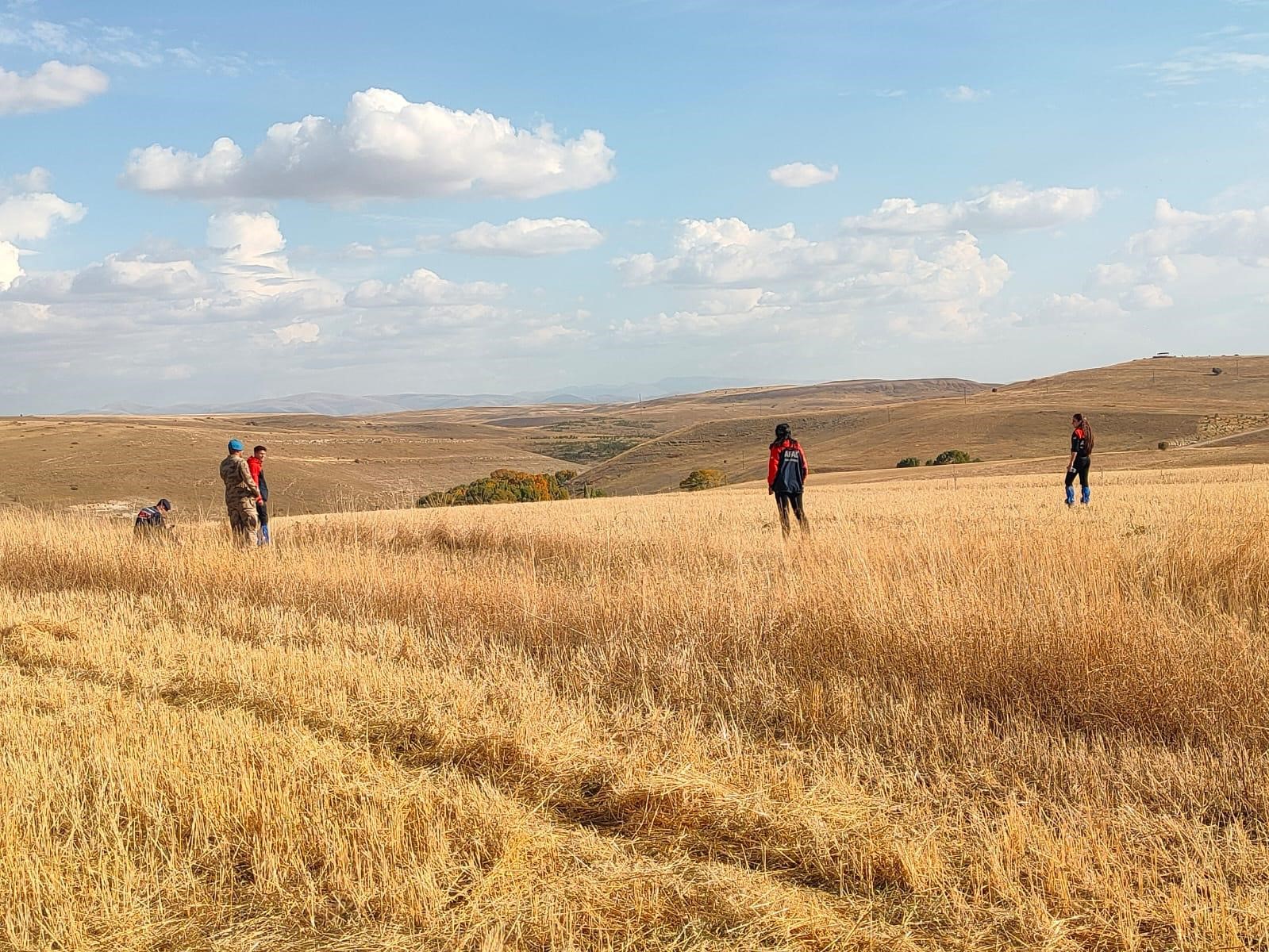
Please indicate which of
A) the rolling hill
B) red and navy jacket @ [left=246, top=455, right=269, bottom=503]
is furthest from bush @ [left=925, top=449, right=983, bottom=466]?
red and navy jacket @ [left=246, top=455, right=269, bottom=503]

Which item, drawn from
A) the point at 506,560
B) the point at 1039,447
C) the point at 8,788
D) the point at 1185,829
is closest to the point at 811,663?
the point at 1185,829

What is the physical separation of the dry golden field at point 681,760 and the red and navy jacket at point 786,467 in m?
4.62

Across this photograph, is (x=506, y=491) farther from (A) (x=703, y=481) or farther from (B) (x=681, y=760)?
(B) (x=681, y=760)

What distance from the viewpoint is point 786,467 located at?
45.7 feet

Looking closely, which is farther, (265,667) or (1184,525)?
(1184,525)

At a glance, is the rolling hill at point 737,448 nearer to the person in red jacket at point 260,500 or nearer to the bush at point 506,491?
the bush at point 506,491

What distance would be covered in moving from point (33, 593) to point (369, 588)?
15.4ft

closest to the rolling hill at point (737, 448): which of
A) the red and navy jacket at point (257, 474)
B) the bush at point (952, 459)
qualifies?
the bush at point (952, 459)

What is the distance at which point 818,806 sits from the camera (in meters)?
4.42

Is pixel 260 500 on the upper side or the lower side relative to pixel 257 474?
lower

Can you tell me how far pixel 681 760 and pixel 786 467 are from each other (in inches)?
364

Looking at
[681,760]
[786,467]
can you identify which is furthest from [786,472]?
[681,760]

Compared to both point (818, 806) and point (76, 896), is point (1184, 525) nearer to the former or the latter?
point (818, 806)

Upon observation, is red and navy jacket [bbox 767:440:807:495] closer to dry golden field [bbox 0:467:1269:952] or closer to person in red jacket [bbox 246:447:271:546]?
Answer: dry golden field [bbox 0:467:1269:952]
